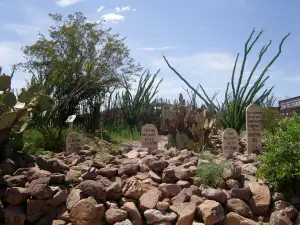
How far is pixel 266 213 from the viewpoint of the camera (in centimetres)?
439

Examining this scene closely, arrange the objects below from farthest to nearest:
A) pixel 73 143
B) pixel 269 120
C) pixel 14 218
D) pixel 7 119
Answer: pixel 269 120 → pixel 73 143 → pixel 7 119 → pixel 14 218

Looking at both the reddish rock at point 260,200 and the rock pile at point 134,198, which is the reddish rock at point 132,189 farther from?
the reddish rock at point 260,200

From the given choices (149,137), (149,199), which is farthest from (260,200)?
(149,137)

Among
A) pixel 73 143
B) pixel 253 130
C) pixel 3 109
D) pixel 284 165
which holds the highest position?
pixel 3 109

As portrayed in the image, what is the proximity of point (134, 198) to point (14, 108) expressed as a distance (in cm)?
243

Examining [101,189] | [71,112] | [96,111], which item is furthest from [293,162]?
[71,112]

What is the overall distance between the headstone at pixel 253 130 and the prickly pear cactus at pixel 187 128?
2.94 ft

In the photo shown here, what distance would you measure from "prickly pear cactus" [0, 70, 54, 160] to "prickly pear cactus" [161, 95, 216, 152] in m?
2.70

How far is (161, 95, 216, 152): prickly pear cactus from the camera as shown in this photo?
287 inches

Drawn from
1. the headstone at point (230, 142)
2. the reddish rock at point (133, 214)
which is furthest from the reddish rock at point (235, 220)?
the headstone at point (230, 142)

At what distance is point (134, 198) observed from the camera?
444cm

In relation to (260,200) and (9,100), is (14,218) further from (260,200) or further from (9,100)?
(260,200)

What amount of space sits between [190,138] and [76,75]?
7.73 m

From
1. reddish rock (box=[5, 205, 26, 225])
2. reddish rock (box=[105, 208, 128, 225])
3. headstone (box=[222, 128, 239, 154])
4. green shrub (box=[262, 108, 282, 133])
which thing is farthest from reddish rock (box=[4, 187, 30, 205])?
green shrub (box=[262, 108, 282, 133])
